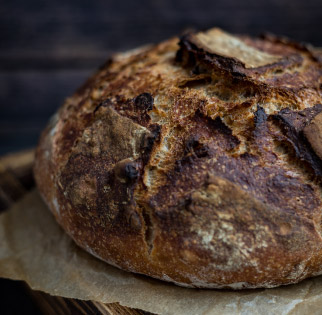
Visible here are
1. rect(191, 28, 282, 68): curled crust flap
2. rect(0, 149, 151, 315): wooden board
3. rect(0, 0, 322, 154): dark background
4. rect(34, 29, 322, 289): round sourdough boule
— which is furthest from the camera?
rect(0, 0, 322, 154): dark background

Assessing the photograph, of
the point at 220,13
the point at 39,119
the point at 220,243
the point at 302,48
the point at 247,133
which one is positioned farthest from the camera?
the point at 39,119

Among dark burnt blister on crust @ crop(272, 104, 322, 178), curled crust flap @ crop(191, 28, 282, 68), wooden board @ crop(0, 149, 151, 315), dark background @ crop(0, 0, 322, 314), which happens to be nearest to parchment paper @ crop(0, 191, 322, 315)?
wooden board @ crop(0, 149, 151, 315)

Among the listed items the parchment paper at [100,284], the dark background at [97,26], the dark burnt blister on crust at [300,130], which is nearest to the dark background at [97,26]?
the dark background at [97,26]

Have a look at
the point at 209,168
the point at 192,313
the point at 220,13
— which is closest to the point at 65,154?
the point at 209,168

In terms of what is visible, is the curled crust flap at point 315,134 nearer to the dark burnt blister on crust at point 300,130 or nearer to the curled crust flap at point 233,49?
the dark burnt blister on crust at point 300,130

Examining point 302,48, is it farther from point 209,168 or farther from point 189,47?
point 209,168

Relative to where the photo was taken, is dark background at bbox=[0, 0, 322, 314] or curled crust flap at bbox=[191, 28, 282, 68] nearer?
curled crust flap at bbox=[191, 28, 282, 68]

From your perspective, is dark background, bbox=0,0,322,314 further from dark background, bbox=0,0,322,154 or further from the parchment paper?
the parchment paper
